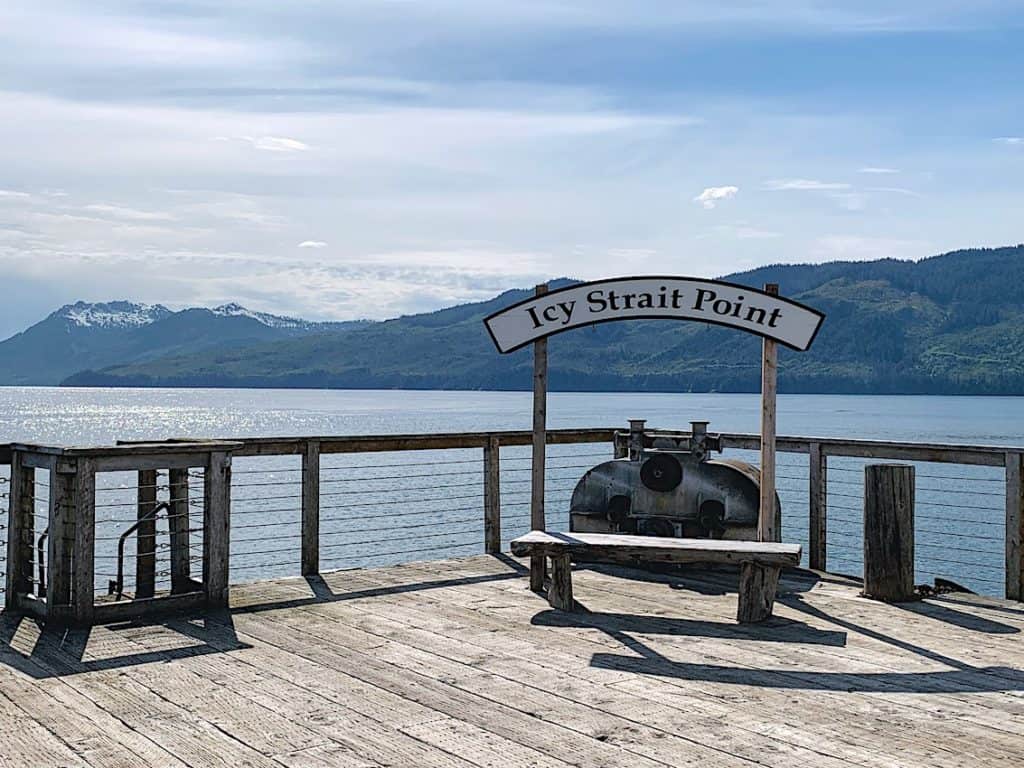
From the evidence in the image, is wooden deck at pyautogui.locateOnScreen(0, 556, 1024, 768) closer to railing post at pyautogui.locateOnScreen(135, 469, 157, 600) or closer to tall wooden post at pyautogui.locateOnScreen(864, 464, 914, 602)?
tall wooden post at pyautogui.locateOnScreen(864, 464, 914, 602)

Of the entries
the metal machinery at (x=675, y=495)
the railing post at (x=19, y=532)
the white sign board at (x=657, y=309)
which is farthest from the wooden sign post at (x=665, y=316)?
the railing post at (x=19, y=532)

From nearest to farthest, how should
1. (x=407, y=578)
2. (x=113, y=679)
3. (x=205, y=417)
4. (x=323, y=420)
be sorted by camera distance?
1. (x=113, y=679)
2. (x=407, y=578)
3. (x=323, y=420)
4. (x=205, y=417)

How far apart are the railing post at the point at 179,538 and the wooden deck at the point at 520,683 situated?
1.24ft

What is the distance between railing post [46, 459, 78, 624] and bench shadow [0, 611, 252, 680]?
14 centimetres

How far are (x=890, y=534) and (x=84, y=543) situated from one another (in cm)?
525

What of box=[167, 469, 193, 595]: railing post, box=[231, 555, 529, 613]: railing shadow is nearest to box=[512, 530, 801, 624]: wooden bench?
box=[231, 555, 529, 613]: railing shadow

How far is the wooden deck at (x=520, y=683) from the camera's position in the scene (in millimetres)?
4715

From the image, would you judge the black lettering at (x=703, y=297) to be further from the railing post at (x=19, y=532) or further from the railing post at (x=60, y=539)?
the railing post at (x=19, y=532)

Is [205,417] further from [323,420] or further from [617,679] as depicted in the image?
[617,679]

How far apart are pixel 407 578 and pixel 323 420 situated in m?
92.7

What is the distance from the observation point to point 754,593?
734cm

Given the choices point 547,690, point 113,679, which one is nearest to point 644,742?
point 547,690

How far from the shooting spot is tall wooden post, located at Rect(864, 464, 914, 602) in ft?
26.9

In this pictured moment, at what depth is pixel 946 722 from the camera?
202 inches
